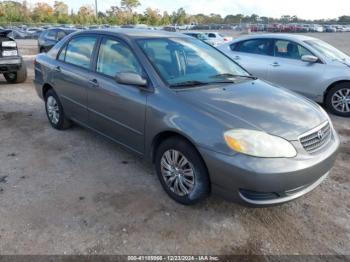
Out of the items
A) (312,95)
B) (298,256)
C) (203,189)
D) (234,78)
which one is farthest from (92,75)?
(312,95)

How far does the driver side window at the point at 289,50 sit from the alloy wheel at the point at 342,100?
984 millimetres

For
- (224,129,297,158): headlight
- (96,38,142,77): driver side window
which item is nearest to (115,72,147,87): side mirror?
(96,38,142,77): driver side window

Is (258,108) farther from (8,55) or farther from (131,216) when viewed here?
(8,55)

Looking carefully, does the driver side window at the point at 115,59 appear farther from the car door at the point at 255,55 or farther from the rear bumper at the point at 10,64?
the rear bumper at the point at 10,64

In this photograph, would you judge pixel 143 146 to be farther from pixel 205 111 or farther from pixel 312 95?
pixel 312 95

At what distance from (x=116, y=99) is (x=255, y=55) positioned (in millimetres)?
4679

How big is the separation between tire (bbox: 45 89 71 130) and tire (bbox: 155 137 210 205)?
230 centimetres

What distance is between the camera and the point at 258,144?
2578 mm

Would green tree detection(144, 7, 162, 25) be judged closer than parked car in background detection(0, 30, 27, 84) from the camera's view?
No

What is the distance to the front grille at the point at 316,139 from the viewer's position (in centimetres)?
277

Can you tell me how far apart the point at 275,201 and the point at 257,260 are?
489 mm

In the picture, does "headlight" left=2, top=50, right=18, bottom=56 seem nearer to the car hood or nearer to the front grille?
the car hood

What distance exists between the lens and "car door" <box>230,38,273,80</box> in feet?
23.2

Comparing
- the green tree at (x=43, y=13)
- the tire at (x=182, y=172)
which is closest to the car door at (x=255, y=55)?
the tire at (x=182, y=172)
